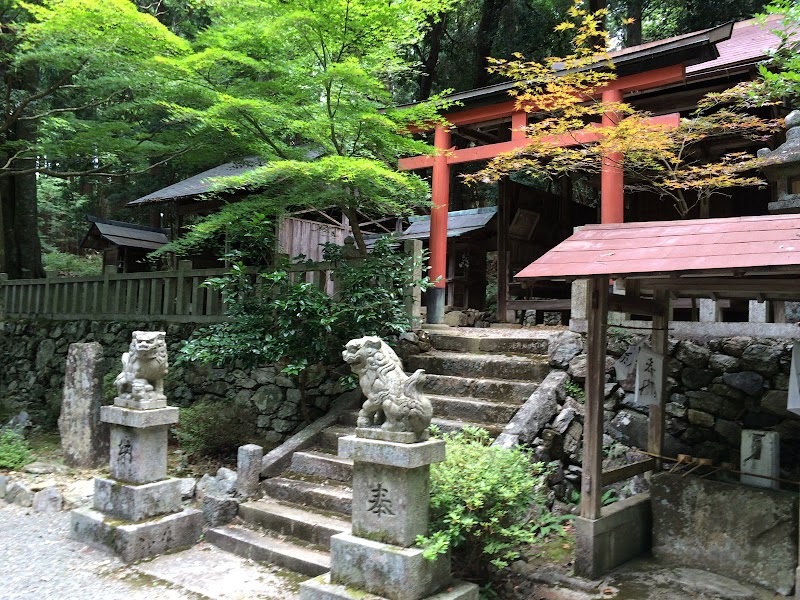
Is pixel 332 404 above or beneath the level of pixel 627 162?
beneath

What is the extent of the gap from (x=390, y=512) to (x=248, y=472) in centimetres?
328

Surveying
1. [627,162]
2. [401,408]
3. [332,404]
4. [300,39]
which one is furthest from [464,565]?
[300,39]

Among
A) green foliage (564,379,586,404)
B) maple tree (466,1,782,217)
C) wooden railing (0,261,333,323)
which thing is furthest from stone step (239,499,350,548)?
maple tree (466,1,782,217)

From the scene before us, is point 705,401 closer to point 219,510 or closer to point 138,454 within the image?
point 219,510

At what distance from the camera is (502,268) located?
14.3 meters

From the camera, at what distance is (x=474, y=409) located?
7656 millimetres

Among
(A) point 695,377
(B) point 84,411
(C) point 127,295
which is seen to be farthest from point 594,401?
(C) point 127,295

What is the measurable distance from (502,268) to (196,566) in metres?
10.0

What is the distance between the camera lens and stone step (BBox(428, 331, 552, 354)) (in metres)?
8.77

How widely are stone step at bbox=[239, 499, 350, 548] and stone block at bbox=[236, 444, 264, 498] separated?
18cm

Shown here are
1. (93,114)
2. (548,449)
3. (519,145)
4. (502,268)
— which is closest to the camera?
(548,449)

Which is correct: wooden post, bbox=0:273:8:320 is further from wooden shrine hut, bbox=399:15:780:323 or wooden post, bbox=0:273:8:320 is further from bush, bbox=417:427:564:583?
bush, bbox=417:427:564:583

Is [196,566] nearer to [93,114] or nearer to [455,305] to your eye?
[455,305]

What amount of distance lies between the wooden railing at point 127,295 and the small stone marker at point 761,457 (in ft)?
20.9
